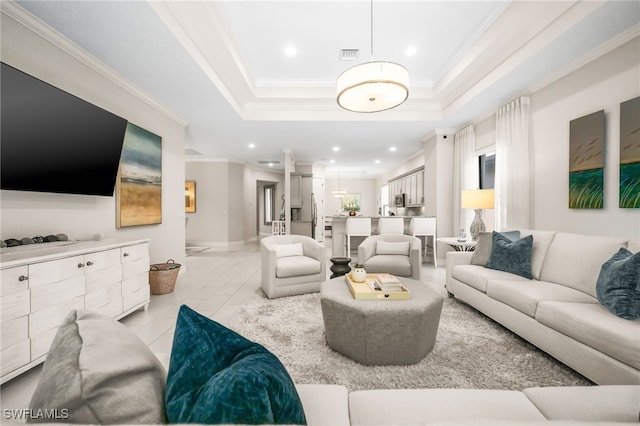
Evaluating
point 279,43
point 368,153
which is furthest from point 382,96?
point 368,153

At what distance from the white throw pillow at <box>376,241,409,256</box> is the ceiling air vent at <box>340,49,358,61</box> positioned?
263 cm

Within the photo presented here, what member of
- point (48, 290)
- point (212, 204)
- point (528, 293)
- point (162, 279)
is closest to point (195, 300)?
point (162, 279)

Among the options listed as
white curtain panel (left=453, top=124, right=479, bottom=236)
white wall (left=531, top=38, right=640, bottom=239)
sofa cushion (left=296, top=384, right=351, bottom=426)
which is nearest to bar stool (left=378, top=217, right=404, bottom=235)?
white curtain panel (left=453, top=124, right=479, bottom=236)

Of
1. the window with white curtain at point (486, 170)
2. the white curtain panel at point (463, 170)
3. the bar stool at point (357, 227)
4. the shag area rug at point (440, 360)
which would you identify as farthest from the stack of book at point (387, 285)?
the window with white curtain at point (486, 170)

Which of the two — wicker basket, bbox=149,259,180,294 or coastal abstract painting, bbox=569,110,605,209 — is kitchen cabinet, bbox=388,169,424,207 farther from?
wicker basket, bbox=149,259,180,294

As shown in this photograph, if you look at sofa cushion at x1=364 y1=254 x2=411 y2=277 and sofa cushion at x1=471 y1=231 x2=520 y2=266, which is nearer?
sofa cushion at x1=471 y1=231 x2=520 y2=266

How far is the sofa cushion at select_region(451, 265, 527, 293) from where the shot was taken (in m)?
2.66

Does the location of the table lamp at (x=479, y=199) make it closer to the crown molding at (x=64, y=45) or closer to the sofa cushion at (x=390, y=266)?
the sofa cushion at (x=390, y=266)

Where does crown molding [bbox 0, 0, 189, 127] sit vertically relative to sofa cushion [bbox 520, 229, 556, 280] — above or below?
above

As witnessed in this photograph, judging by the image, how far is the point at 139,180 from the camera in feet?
11.9

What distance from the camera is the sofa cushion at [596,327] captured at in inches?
58.5

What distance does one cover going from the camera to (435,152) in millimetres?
5762

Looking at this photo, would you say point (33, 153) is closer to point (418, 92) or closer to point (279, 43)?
point (279, 43)

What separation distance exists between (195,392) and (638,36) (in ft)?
14.0
